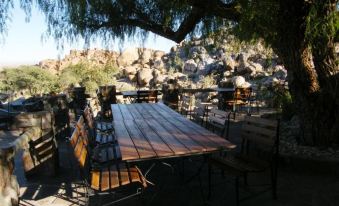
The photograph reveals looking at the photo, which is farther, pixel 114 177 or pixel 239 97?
pixel 239 97

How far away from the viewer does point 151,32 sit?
533 cm

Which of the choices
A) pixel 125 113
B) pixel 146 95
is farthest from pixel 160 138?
pixel 146 95

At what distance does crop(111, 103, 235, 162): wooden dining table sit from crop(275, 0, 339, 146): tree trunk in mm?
1661

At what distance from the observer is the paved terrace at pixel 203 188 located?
3.54 meters

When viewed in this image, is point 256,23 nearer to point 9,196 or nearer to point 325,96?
point 325,96

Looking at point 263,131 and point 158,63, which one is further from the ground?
point 158,63

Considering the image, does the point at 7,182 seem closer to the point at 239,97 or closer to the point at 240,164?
the point at 240,164

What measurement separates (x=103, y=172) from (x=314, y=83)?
3045mm

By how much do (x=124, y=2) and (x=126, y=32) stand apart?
53 cm

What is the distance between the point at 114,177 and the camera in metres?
3.14

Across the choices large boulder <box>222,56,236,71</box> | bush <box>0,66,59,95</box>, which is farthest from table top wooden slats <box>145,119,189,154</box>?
large boulder <box>222,56,236,71</box>

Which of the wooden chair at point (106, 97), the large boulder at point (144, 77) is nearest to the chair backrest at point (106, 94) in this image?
the wooden chair at point (106, 97)

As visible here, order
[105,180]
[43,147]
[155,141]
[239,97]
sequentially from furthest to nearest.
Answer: [239,97] → [43,147] → [155,141] → [105,180]

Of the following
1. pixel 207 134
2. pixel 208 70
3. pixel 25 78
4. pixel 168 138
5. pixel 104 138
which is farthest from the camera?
pixel 208 70
